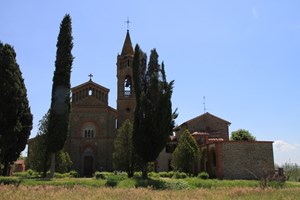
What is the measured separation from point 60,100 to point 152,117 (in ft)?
28.0

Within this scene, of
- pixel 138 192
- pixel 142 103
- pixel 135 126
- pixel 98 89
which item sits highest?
pixel 98 89

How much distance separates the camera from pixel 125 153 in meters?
38.1

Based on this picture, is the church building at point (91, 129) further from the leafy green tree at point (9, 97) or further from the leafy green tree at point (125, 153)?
the leafy green tree at point (9, 97)

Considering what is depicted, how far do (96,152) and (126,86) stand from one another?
36.7 feet

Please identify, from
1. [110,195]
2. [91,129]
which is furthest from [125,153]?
[110,195]

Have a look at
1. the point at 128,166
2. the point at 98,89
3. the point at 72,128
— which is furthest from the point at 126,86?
the point at 128,166

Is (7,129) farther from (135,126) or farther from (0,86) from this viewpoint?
(135,126)

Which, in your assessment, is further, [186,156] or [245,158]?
[186,156]

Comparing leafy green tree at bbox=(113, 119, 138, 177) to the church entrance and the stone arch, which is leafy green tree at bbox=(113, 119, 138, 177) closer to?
the stone arch

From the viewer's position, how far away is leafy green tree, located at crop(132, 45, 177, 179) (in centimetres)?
2956

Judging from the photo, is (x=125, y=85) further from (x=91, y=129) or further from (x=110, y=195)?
(x=110, y=195)

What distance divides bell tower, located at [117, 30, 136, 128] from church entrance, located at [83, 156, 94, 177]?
636 centimetres

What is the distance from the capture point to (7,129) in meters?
28.7

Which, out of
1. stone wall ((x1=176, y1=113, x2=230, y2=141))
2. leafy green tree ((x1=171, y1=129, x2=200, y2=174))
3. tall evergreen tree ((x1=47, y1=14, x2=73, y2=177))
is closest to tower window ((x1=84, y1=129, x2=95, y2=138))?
stone wall ((x1=176, y1=113, x2=230, y2=141))
